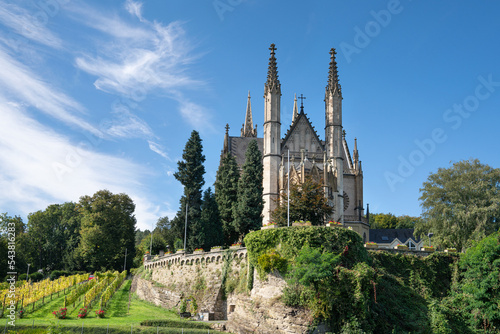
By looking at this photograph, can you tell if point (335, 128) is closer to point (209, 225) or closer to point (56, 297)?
point (209, 225)

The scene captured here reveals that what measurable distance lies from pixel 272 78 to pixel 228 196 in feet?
49.6

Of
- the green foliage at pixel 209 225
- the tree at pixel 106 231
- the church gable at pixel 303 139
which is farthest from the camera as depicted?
the tree at pixel 106 231

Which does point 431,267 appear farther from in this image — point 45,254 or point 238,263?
point 45,254

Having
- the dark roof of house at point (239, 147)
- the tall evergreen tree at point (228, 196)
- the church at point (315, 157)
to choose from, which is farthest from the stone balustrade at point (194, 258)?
the dark roof of house at point (239, 147)

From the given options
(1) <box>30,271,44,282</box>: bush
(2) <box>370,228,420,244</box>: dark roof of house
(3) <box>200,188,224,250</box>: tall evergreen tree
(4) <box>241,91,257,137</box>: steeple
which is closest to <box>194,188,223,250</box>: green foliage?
(3) <box>200,188,224,250</box>: tall evergreen tree

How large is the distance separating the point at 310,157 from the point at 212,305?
2583 centimetres

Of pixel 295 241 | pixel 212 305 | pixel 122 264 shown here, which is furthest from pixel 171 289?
pixel 122 264

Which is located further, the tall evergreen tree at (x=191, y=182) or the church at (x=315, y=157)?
the church at (x=315, y=157)

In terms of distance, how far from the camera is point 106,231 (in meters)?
63.1

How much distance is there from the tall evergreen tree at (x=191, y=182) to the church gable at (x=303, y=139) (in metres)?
10.9

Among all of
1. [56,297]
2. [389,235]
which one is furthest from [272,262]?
[389,235]

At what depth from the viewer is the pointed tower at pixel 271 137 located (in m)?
48.7

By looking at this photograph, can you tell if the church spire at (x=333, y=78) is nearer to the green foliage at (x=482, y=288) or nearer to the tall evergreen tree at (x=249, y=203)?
the tall evergreen tree at (x=249, y=203)

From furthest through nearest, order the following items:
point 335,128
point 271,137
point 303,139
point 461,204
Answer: point 303,139 < point 335,128 < point 271,137 < point 461,204
